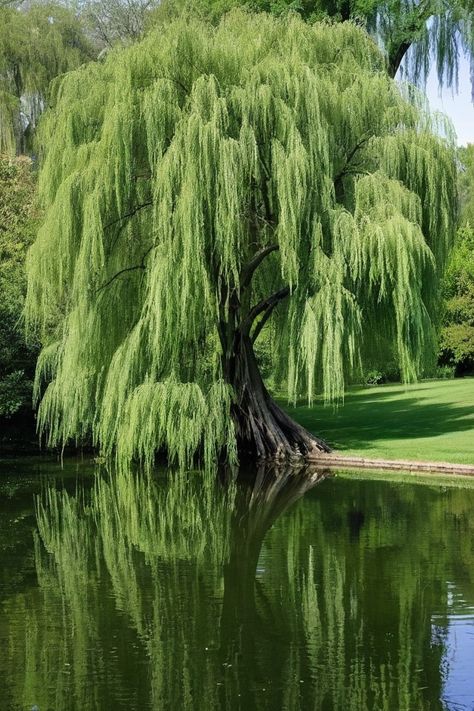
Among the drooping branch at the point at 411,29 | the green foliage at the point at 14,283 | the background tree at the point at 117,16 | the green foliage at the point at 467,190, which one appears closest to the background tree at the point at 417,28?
the drooping branch at the point at 411,29

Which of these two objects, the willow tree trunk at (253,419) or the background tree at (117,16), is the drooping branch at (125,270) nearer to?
the willow tree trunk at (253,419)

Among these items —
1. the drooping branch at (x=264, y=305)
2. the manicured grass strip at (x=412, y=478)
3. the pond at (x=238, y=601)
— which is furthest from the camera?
the drooping branch at (x=264, y=305)

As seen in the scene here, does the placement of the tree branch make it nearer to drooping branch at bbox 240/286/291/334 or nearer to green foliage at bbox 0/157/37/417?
drooping branch at bbox 240/286/291/334

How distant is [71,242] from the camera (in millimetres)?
16703

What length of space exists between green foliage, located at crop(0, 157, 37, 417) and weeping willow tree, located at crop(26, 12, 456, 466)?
2.14 meters

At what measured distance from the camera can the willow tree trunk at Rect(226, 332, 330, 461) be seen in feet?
59.9

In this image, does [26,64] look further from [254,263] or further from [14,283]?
[254,263]

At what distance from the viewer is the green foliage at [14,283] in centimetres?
2012

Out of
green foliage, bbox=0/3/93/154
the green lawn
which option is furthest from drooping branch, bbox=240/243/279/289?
green foliage, bbox=0/3/93/154

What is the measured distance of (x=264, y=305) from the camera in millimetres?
18297

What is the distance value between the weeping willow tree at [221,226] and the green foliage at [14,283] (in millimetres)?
2144

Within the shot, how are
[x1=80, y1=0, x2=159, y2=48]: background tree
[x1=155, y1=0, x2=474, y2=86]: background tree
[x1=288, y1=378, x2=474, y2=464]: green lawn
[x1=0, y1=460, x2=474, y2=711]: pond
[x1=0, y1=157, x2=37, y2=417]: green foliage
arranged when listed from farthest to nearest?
[x1=80, y1=0, x2=159, y2=48]: background tree, [x1=155, y1=0, x2=474, y2=86]: background tree, [x1=0, y1=157, x2=37, y2=417]: green foliage, [x1=288, y1=378, x2=474, y2=464]: green lawn, [x1=0, y1=460, x2=474, y2=711]: pond

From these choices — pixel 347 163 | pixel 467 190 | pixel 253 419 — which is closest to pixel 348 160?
pixel 347 163

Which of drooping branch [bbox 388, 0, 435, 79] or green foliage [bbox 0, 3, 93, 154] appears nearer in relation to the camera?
drooping branch [bbox 388, 0, 435, 79]
